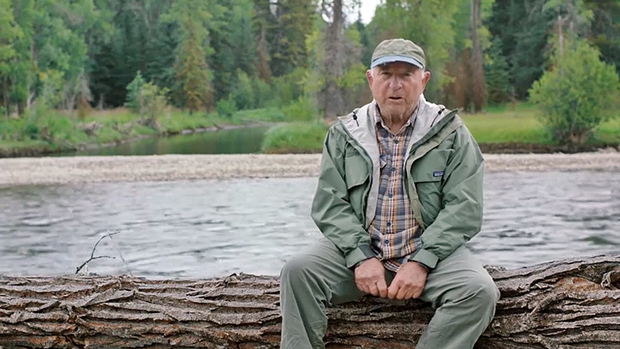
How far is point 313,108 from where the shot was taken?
2745cm

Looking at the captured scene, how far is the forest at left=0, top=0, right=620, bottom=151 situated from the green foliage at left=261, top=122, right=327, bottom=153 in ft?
2.11

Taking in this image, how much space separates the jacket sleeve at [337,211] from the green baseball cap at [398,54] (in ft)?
1.11

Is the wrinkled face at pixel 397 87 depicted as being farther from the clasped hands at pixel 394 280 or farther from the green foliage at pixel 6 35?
the green foliage at pixel 6 35

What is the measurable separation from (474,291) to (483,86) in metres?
25.0

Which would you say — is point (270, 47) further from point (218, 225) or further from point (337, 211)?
point (337, 211)

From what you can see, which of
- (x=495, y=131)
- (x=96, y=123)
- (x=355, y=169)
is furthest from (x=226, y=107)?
(x=355, y=169)

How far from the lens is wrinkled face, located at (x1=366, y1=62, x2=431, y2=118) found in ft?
10.4

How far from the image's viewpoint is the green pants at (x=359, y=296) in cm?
286

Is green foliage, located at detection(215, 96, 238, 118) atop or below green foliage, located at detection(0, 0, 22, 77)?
below

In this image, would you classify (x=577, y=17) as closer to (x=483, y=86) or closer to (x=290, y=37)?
(x=483, y=86)

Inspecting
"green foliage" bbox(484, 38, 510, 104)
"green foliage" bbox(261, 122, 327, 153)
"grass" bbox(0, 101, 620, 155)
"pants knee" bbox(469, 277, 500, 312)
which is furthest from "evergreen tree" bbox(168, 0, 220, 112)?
"pants knee" bbox(469, 277, 500, 312)

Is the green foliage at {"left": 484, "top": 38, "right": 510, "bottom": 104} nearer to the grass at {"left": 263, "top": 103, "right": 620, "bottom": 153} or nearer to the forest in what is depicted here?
the forest

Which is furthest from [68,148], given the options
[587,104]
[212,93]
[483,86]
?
[587,104]

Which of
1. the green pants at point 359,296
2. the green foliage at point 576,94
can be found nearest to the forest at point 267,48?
the green foliage at point 576,94
